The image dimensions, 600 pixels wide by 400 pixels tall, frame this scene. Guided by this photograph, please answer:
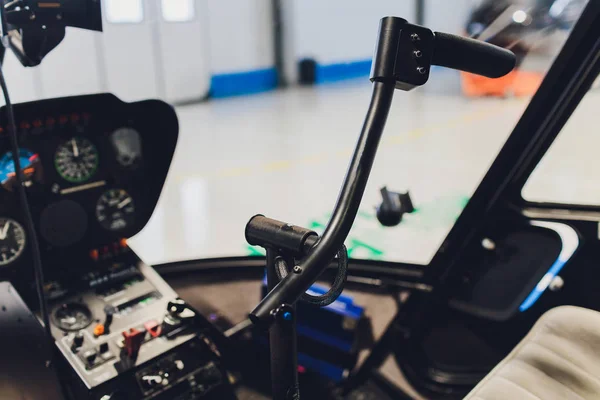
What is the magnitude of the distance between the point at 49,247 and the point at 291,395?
1.26m

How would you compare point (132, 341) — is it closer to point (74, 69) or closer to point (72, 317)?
point (72, 317)

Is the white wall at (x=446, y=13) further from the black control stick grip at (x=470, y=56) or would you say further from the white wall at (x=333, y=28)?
the black control stick grip at (x=470, y=56)

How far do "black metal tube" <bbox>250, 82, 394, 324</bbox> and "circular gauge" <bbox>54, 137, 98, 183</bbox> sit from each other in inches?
50.7

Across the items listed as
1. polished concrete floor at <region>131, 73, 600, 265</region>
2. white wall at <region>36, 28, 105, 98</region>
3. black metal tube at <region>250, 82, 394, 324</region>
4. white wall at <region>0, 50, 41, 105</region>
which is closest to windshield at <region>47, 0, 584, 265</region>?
polished concrete floor at <region>131, 73, 600, 265</region>

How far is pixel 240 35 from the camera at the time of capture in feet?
27.4

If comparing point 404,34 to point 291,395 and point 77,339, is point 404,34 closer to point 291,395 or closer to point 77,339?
point 291,395

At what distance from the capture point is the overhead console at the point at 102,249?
4.87 ft

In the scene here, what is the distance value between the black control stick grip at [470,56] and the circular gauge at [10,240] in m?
1.37

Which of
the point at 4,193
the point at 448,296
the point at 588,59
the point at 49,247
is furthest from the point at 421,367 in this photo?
the point at 4,193

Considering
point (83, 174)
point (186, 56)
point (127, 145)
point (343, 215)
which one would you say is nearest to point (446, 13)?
point (186, 56)

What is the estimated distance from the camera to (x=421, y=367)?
2082mm

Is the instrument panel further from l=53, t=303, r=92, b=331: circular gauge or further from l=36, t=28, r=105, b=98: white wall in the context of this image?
l=36, t=28, r=105, b=98: white wall

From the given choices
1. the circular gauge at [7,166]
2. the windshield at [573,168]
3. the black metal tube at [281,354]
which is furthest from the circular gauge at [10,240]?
the windshield at [573,168]

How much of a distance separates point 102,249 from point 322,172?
298 cm
